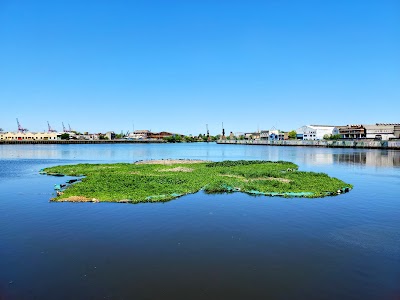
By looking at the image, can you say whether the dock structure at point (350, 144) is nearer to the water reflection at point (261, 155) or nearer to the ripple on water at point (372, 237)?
the water reflection at point (261, 155)

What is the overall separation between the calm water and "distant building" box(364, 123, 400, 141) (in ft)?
594

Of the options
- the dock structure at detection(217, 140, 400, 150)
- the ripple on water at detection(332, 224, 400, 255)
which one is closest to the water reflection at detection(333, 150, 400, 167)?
the dock structure at detection(217, 140, 400, 150)

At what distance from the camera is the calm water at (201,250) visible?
11180 mm

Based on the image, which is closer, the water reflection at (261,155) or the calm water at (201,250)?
the calm water at (201,250)

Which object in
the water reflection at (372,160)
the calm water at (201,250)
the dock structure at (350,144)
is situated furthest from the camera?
the dock structure at (350,144)

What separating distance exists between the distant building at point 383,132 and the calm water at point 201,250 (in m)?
181

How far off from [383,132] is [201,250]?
662ft

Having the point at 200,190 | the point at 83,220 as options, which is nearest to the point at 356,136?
the point at 200,190

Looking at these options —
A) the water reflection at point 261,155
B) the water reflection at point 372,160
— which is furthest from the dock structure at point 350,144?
the water reflection at point 372,160

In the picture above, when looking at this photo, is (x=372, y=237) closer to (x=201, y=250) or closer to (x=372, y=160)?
(x=201, y=250)

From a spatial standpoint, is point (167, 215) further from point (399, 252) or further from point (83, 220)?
point (399, 252)

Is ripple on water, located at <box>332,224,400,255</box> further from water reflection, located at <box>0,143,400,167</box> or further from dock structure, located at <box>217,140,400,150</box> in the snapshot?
dock structure, located at <box>217,140,400,150</box>

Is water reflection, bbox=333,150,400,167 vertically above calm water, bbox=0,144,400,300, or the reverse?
calm water, bbox=0,144,400,300

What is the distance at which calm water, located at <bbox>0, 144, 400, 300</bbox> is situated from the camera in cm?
1118
